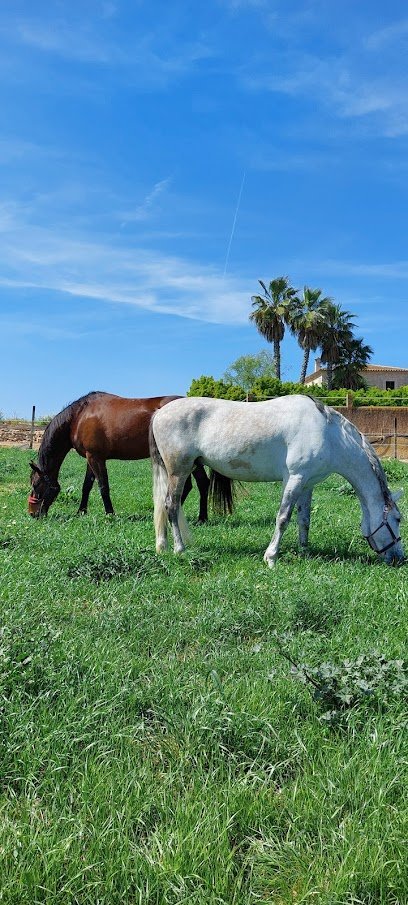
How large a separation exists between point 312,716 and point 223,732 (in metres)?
0.45

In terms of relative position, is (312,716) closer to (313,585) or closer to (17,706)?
(17,706)

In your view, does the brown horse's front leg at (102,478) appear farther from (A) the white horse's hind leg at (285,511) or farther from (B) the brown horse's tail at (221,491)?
(A) the white horse's hind leg at (285,511)

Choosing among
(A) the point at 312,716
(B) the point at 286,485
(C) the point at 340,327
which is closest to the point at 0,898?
(A) the point at 312,716

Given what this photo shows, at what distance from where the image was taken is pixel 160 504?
6.80 metres

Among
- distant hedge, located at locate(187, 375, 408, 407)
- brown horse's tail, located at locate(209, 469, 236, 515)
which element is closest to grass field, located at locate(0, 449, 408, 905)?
brown horse's tail, located at locate(209, 469, 236, 515)

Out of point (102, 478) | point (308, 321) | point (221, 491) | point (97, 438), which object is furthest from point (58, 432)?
point (308, 321)

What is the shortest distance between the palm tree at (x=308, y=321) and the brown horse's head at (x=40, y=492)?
39711 millimetres

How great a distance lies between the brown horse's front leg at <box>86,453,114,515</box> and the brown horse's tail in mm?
1680

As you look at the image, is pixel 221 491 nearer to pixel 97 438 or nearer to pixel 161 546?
pixel 161 546

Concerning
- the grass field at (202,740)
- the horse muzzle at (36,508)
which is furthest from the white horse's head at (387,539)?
the horse muzzle at (36,508)

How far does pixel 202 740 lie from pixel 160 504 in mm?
4188

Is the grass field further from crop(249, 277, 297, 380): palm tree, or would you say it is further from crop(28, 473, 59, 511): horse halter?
crop(249, 277, 297, 380): palm tree

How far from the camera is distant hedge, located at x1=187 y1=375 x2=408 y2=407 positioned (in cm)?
3055

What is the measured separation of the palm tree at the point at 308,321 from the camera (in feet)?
159
